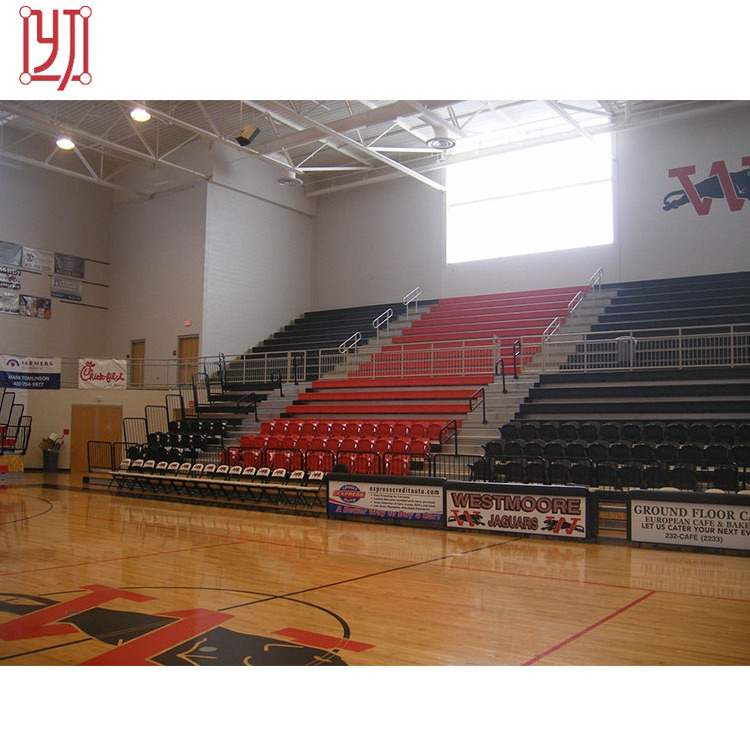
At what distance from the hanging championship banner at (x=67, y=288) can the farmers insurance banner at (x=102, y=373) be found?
9.85 feet

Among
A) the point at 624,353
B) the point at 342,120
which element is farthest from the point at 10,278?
the point at 624,353

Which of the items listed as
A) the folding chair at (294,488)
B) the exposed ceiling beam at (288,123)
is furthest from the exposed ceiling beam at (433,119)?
the folding chair at (294,488)

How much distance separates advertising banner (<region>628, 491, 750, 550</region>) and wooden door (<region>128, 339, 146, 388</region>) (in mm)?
16616

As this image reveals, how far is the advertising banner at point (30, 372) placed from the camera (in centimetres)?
2034

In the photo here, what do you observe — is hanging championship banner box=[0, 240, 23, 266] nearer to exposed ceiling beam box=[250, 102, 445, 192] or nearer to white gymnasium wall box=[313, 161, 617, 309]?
white gymnasium wall box=[313, 161, 617, 309]

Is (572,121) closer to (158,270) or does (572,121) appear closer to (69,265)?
(158,270)

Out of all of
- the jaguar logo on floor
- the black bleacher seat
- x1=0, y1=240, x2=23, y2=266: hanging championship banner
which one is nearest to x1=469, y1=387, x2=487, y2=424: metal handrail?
the black bleacher seat

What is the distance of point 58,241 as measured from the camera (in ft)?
74.3

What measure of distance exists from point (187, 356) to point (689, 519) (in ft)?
53.4

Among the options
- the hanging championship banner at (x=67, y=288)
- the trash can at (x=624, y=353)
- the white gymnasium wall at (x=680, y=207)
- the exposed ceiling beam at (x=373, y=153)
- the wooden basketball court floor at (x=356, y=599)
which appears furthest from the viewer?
the hanging championship banner at (x=67, y=288)

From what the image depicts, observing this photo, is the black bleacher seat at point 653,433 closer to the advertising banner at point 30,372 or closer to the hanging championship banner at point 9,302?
the advertising banner at point 30,372

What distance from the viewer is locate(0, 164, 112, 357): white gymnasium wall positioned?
21.4m

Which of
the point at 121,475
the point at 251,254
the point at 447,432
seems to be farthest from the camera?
the point at 251,254
